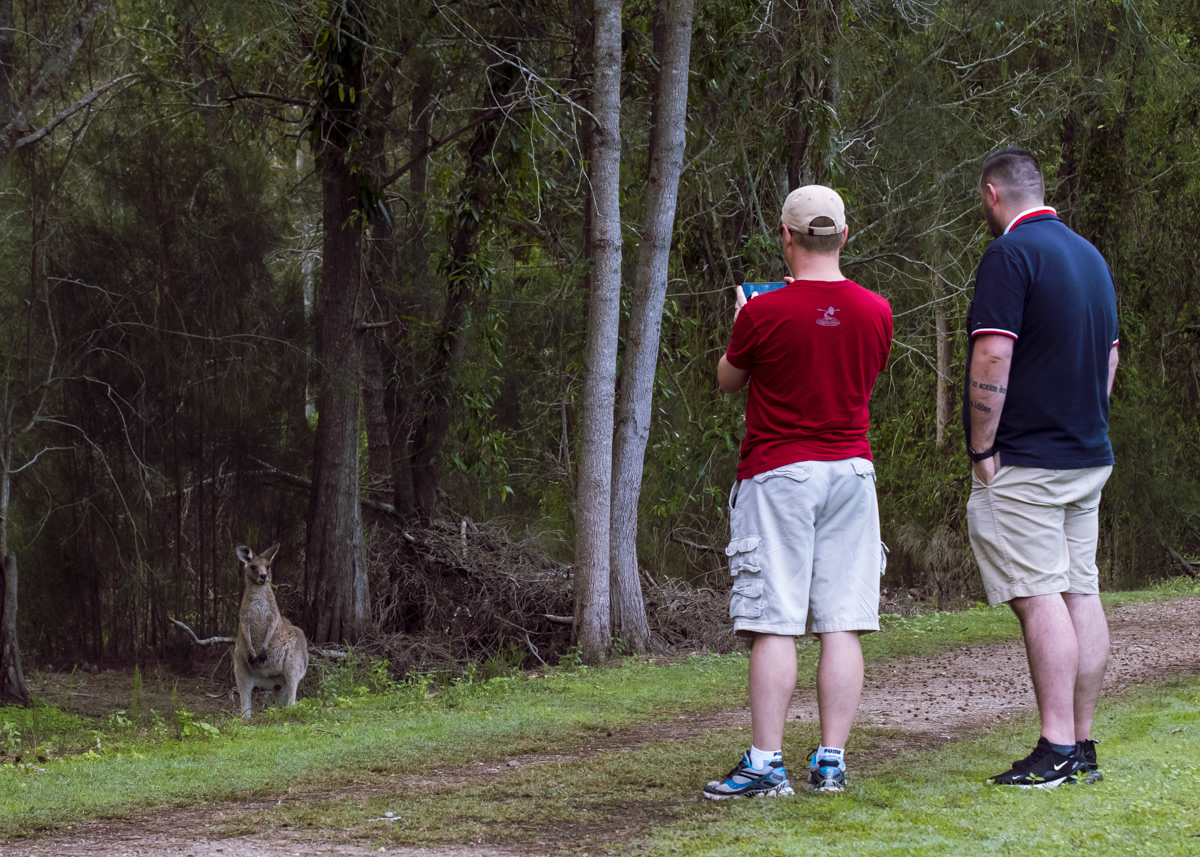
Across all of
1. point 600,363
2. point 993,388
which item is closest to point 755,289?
point 993,388

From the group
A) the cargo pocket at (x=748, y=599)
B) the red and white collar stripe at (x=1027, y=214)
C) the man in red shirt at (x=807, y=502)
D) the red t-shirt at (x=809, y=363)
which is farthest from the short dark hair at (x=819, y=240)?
the cargo pocket at (x=748, y=599)

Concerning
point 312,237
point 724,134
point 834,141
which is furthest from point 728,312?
point 312,237

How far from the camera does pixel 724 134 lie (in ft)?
45.0

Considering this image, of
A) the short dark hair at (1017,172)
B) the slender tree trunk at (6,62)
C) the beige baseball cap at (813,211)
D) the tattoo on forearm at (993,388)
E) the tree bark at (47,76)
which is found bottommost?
the tattoo on forearm at (993,388)

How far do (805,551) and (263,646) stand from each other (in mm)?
6612

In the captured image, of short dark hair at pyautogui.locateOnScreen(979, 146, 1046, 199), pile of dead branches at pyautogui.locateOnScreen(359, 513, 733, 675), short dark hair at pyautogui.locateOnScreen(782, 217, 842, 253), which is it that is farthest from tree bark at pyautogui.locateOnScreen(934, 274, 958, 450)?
short dark hair at pyautogui.locateOnScreen(782, 217, 842, 253)

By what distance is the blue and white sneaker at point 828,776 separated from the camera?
13.8 ft

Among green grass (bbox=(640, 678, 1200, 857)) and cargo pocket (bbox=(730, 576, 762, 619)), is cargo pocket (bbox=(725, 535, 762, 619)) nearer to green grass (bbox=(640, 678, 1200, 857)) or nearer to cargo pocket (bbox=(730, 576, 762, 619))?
cargo pocket (bbox=(730, 576, 762, 619))

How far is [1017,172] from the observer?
4590mm

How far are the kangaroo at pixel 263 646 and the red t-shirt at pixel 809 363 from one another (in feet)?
21.4

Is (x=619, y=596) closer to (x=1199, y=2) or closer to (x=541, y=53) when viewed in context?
(x=541, y=53)

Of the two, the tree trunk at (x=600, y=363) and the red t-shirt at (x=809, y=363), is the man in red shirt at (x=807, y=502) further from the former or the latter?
the tree trunk at (x=600, y=363)

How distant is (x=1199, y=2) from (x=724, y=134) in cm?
798

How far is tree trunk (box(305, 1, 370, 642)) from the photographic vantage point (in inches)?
502
